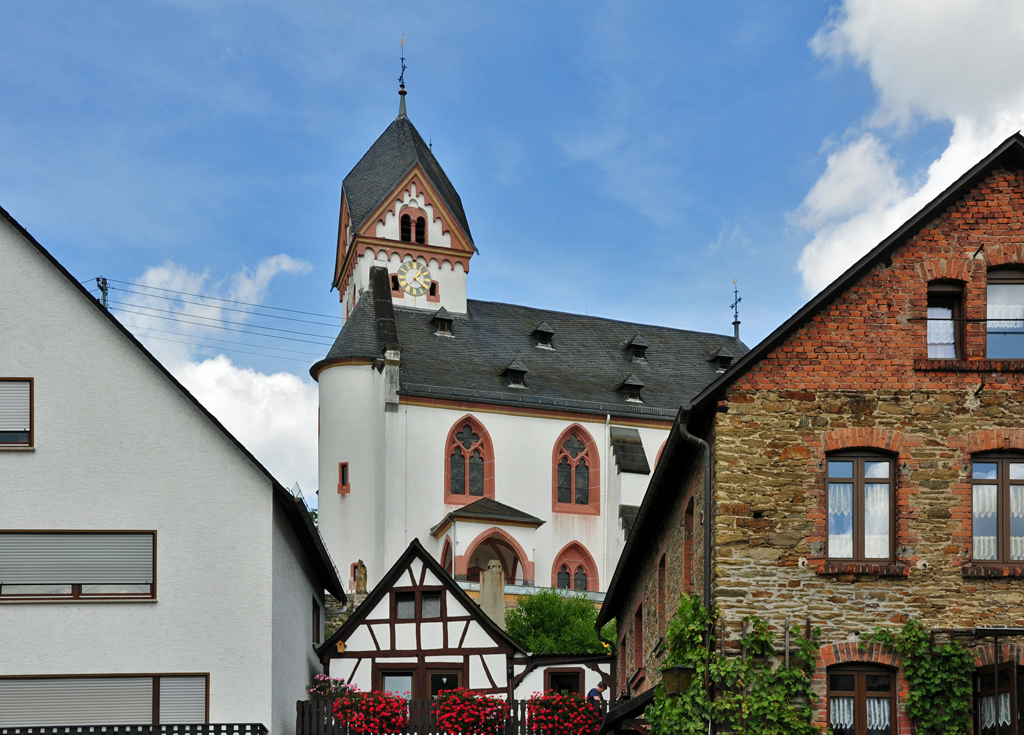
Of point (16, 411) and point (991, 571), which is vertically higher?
point (16, 411)

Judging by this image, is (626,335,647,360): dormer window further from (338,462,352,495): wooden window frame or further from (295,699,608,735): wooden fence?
(295,699,608,735): wooden fence

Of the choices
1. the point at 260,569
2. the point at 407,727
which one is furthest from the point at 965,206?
the point at 407,727

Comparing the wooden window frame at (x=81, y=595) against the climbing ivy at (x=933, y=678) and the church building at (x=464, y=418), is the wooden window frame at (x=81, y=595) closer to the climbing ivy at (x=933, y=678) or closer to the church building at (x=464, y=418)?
the climbing ivy at (x=933, y=678)

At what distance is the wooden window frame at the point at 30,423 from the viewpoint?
19922 millimetres

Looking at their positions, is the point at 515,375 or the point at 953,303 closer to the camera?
the point at 953,303

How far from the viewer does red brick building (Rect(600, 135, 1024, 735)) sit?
1686 cm

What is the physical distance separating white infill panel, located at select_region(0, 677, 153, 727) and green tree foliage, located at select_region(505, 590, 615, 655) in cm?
2082

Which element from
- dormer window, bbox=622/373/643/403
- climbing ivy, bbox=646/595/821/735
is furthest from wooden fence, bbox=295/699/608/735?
dormer window, bbox=622/373/643/403

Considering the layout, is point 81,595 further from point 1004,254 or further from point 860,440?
point 1004,254

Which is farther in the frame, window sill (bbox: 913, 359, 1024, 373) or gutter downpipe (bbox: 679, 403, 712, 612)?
window sill (bbox: 913, 359, 1024, 373)

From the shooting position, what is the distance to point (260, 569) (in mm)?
19953

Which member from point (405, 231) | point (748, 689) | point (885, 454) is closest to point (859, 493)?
point (885, 454)

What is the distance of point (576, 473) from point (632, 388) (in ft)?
15.7

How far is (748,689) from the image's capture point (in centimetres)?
1647
